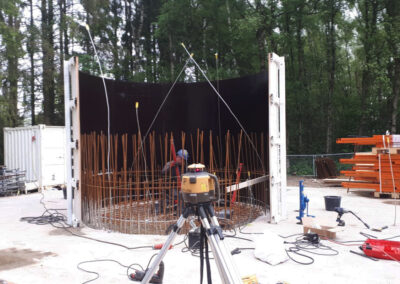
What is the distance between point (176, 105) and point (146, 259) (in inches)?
190

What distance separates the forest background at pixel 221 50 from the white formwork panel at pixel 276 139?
982 cm

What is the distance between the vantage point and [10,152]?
11.3 meters

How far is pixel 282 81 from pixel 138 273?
13.4 feet

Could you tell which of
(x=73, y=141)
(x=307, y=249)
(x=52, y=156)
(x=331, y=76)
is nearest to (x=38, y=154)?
(x=52, y=156)

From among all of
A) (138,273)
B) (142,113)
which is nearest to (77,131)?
(142,113)

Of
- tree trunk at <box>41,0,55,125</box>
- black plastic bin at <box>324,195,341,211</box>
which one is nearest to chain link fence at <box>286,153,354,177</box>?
black plastic bin at <box>324,195,341,211</box>

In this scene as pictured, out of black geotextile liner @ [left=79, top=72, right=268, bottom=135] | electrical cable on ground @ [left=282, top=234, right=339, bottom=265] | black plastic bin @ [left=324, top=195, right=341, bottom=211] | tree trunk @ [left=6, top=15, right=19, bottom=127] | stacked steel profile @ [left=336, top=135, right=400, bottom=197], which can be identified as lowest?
electrical cable on ground @ [left=282, top=234, right=339, bottom=265]

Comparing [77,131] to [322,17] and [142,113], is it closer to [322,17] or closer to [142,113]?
[142,113]

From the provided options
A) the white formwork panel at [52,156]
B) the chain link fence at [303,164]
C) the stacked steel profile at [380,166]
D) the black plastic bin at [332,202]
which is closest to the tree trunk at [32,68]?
the white formwork panel at [52,156]

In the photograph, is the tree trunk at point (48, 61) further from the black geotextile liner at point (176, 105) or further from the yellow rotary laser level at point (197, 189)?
the yellow rotary laser level at point (197, 189)

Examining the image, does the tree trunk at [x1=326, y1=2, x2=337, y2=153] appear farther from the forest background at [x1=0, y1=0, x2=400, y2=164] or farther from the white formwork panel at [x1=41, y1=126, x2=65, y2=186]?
the white formwork panel at [x1=41, y1=126, x2=65, y2=186]

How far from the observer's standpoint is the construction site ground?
3291mm

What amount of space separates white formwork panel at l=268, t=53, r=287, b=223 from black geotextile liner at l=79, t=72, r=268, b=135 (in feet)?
2.18

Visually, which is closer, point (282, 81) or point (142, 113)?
point (282, 81)
